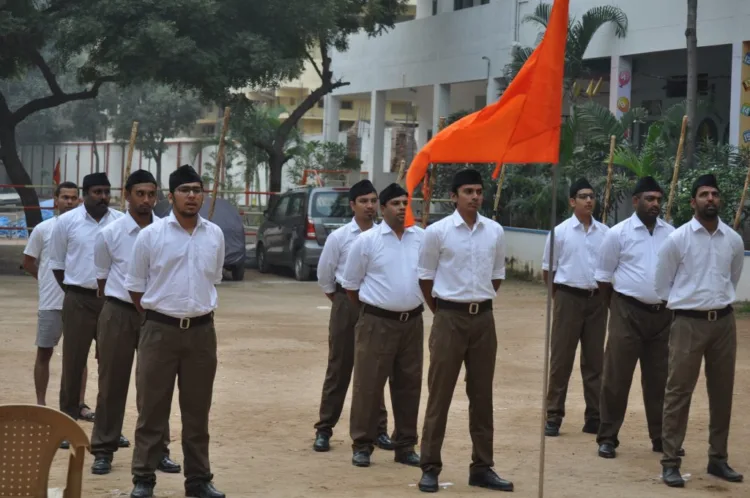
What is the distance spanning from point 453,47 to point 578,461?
1035 inches

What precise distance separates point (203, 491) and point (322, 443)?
191cm

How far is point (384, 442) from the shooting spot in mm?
9766

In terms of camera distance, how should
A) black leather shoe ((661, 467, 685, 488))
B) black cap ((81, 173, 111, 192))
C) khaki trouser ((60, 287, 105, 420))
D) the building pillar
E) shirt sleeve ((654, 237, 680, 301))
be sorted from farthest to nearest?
1. the building pillar
2. black cap ((81, 173, 111, 192))
3. khaki trouser ((60, 287, 105, 420))
4. shirt sleeve ((654, 237, 680, 301))
5. black leather shoe ((661, 467, 685, 488))

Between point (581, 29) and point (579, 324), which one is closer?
point (579, 324)

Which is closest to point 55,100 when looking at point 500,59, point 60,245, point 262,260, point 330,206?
point 262,260

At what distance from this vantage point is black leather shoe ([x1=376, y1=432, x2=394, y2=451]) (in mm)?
9712

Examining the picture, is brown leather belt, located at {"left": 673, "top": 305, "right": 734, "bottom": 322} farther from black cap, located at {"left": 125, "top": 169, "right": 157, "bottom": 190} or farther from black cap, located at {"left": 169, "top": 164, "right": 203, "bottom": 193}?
black cap, located at {"left": 125, "top": 169, "right": 157, "bottom": 190}

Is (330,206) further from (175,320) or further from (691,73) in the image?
→ (175,320)

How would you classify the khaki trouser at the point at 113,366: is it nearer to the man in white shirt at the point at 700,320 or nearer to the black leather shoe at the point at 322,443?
the black leather shoe at the point at 322,443

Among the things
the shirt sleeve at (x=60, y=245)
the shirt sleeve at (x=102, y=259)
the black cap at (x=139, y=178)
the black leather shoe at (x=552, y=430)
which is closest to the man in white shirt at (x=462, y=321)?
→ the black cap at (x=139, y=178)

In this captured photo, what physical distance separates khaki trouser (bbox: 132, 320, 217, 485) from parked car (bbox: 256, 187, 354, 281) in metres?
15.5

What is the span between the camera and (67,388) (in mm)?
9586

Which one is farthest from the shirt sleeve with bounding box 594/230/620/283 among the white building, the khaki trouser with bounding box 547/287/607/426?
the white building

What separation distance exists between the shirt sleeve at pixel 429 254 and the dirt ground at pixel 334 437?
1.38m
